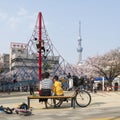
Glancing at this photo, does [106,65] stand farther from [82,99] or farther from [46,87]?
[46,87]

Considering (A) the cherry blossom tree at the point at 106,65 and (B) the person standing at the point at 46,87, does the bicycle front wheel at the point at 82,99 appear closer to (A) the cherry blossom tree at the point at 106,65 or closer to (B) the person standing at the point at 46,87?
(B) the person standing at the point at 46,87

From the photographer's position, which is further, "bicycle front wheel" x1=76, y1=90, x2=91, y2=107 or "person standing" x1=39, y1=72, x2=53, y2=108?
"bicycle front wheel" x1=76, y1=90, x2=91, y2=107

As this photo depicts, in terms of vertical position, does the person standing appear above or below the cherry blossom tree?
below

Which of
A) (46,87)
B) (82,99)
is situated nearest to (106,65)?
(82,99)

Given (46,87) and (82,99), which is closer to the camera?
(46,87)

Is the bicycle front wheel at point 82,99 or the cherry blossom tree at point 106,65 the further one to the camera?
the cherry blossom tree at point 106,65

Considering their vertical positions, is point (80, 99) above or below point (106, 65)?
below

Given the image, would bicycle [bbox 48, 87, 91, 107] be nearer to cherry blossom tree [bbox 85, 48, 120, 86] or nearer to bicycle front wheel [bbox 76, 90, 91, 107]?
bicycle front wheel [bbox 76, 90, 91, 107]

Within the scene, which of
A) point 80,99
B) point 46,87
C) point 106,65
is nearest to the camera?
point 46,87

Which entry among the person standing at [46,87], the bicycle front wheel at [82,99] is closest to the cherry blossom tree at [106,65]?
the bicycle front wheel at [82,99]

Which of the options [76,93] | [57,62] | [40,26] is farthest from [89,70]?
[76,93]

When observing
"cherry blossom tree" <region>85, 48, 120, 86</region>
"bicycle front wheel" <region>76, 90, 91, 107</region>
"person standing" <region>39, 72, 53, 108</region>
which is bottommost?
"bicycle front wheel" <region>76, 90, 91, 107</region>

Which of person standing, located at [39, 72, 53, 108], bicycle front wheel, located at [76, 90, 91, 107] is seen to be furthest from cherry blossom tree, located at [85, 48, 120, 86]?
person standing, located at [39, 72, 53, 108]

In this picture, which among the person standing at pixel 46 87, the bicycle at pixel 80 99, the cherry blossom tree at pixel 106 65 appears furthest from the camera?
the cherry blossom tree at pixel 106 65
